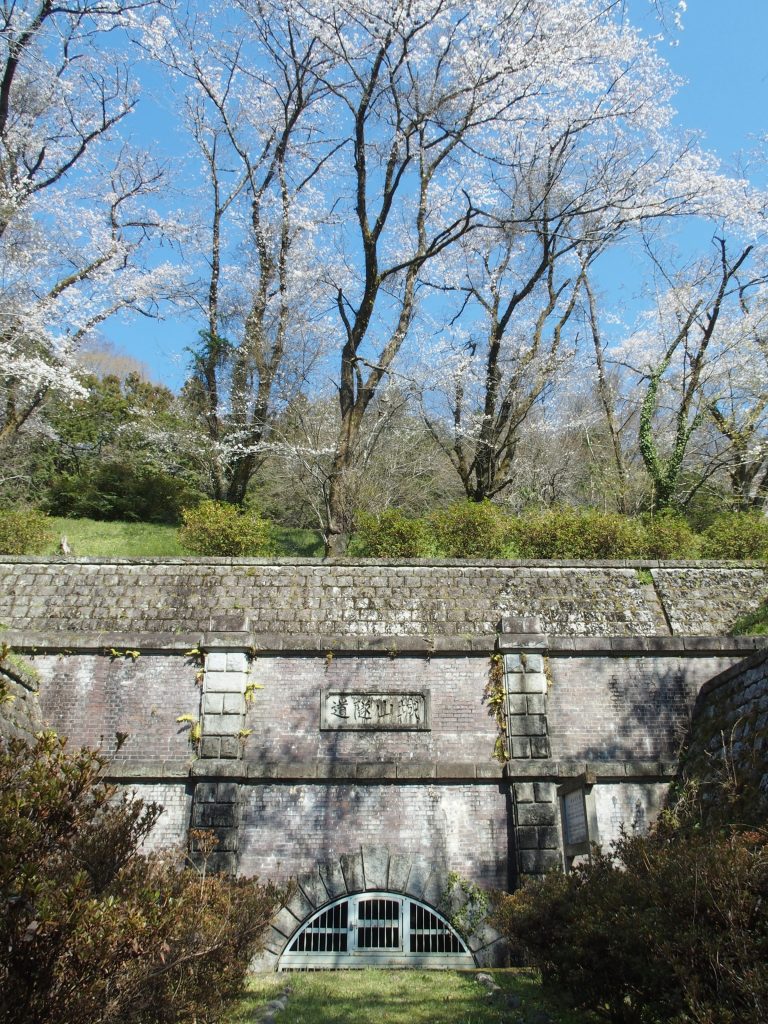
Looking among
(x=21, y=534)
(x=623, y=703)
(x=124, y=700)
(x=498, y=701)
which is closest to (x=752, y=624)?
(x=623, y=703)

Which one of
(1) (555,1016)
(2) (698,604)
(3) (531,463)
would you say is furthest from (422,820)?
(3) (531,463)

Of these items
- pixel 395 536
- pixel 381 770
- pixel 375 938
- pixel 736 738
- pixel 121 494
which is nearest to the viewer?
pixel 736 738

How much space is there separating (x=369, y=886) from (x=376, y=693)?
92.3 inches

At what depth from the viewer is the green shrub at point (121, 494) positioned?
21.5 m

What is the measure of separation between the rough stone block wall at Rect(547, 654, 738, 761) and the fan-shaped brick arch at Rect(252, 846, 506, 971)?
91.0 inches

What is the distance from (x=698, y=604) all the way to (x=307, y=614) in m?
5.82

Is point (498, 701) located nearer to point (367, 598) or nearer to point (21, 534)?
point (367, 598)

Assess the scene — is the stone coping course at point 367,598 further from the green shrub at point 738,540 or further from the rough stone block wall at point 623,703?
the green shrub at point 738,540

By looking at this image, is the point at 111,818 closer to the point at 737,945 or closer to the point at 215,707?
the point at 737,945

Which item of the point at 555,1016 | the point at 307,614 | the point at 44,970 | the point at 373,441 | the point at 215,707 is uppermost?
the point at 373,441

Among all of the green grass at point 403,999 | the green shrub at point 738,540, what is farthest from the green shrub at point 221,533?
the green shrub at point 738,540

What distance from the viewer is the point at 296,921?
9258 millimetres

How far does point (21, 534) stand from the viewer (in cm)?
1538

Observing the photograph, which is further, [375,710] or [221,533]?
[221,533]
